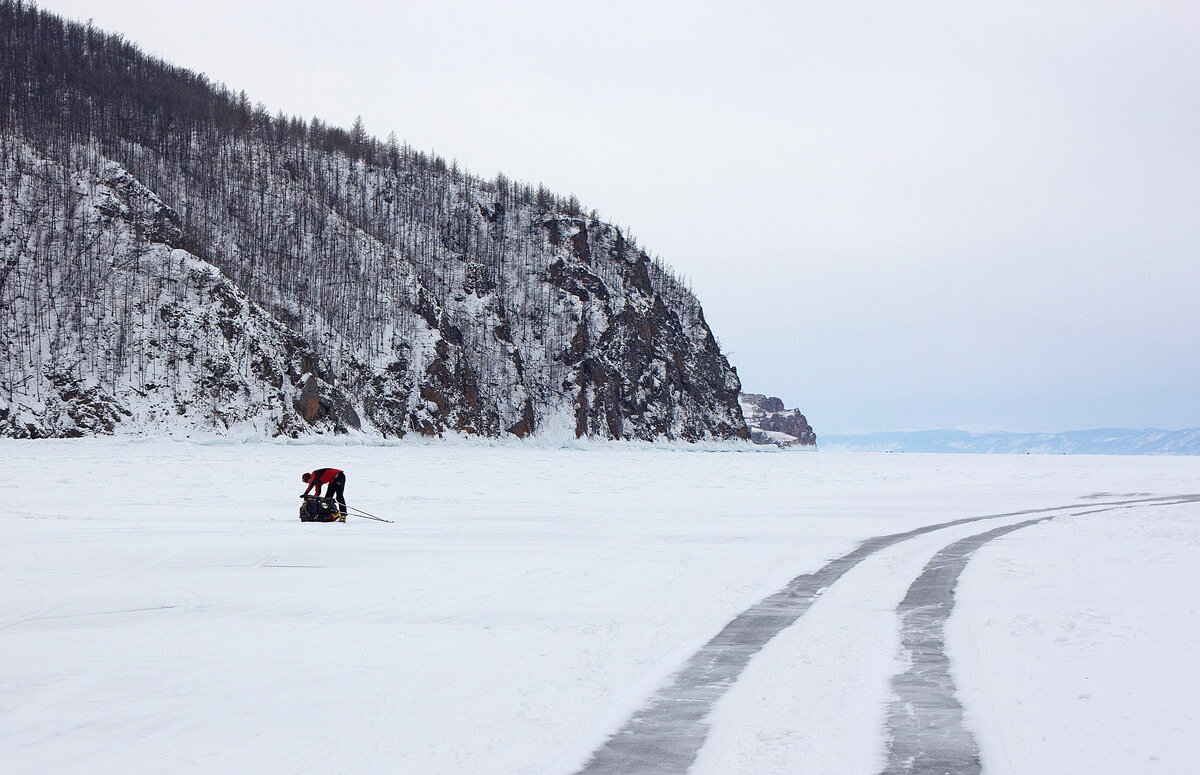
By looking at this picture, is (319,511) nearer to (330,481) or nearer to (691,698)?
(330,481)

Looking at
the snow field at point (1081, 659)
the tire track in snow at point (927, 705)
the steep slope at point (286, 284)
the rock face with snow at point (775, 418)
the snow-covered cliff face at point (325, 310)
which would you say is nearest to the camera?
the tire track in snow at point (927, 705)

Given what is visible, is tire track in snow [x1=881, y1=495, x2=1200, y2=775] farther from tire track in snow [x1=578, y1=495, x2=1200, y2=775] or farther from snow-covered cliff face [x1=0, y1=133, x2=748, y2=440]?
snow-covered cliff face [x1=0, y1=133, x2=748, y2=440]

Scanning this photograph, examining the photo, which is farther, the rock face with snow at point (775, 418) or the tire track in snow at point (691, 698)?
the rock face with snow at point (775, 418)

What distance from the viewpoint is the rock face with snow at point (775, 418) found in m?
184

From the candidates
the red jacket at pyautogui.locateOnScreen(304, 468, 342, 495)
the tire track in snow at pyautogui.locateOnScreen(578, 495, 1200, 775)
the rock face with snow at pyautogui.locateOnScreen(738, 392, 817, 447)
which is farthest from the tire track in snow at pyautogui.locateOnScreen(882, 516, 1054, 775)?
the rock face with snow at pyautogui.locateOnScreen(738, 392, 817, 447)

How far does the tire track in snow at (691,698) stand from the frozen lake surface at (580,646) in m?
0.03

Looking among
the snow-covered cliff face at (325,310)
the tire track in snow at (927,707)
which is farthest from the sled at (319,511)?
the snow-covered cliff face at (325,310)

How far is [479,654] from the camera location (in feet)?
21.4

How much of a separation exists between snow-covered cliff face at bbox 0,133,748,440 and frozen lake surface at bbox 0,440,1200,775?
1774 inches

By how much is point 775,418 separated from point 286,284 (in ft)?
437

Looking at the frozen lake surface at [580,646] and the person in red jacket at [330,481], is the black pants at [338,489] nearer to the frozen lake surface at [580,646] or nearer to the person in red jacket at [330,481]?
the person in red jacket at [330,481]

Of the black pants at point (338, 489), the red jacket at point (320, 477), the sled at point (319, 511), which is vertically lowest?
the sled at point (319, 511)

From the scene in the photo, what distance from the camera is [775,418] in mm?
187000

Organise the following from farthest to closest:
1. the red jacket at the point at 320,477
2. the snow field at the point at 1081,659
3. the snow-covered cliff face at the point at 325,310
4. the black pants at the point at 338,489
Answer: the snow-covered cliff face at the point at 325,310 → the black pants at the point at 338,489 → the red jacket at the point at 320,477 → the snow field at the point at 1081,659
